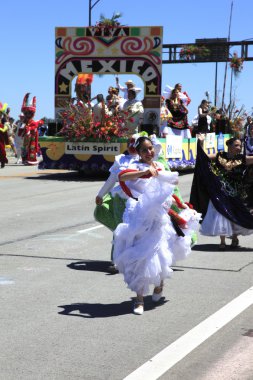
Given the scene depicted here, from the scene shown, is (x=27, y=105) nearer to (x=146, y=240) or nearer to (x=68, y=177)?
(x=68, y=177)

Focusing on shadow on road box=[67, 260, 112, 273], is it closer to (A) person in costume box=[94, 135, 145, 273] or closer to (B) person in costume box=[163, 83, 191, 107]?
(A) person in costume box=[94, 135, 145, 273]

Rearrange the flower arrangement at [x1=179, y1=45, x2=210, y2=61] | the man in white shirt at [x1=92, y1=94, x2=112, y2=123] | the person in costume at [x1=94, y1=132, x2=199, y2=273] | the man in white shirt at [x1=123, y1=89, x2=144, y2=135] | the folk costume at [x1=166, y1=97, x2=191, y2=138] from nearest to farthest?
the person in costume at [x1=94, y1=132, x2=199, y2=273] → the man in white shirt at [x1=92, y1=94, x2=112, y2=123] → the man in white shirt at [x1=123, y1=89, x2=144, y2=135] → the folk costume at [x1=166, y1=97, x2=191, y2=138] → the flower arrangement at [x1=179, y1=45, x2=210, y2=61]

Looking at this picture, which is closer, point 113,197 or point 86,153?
point 113,197

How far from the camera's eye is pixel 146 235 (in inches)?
265

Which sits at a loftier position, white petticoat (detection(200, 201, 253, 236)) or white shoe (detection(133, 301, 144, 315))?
white petticoat (detection(200, 201, 253, 236))

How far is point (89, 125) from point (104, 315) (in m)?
14.9

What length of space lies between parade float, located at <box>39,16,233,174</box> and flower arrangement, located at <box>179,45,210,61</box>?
28.5 meters

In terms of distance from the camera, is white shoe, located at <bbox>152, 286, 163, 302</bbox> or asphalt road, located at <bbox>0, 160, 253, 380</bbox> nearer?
asphalt road, located at <bbox>0, 160, 253, 380</bbox>

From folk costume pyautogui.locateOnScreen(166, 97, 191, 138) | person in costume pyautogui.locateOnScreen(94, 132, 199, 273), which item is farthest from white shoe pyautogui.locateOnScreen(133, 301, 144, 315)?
folk costume pyautogui.locateOnScreen(166, 97, 191, 138)

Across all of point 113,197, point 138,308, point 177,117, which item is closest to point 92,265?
point 113,197

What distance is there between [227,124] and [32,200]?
14.9 metres

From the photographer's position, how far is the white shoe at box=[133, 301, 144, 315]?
663 centimetres

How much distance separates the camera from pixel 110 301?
280 inches

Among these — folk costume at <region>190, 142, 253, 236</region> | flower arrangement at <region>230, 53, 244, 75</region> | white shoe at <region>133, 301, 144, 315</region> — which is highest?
flower arrangement at <region>230, 53, 244, 75</region>
